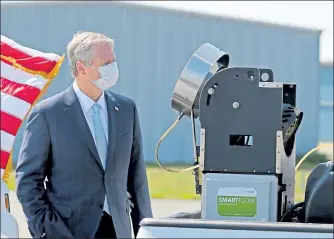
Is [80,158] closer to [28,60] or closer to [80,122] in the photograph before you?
[80,122]

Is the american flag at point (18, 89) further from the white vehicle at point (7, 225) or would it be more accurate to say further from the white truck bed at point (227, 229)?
the white truck bed at point (227, 229)

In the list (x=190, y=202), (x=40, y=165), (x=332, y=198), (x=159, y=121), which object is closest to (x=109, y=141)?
(x=40, y=165)

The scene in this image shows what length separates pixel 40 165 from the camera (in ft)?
12.8

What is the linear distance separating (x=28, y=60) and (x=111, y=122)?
211 cm

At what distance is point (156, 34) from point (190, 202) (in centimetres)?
1051

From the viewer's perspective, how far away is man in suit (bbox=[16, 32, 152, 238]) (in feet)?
12.8

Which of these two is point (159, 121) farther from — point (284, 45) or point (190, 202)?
point (190, 202)

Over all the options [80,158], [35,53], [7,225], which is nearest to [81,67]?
[80,158]

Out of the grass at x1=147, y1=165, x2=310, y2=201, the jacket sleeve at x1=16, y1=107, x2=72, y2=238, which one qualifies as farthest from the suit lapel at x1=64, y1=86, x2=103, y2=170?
A: the grass at x1=147, y1=165, x2=310, y2=201

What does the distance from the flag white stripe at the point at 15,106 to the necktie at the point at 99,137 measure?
1.93 metres

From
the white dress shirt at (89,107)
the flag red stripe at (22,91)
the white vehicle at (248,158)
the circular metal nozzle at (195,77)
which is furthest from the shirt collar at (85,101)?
the flag red stripe at (22,91)

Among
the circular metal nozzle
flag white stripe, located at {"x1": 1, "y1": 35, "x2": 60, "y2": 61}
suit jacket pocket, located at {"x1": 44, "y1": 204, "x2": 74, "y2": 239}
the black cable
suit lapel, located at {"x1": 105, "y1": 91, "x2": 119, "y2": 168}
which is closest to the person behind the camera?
the black cable

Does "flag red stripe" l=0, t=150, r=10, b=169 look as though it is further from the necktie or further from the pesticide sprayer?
the pesticide sprayer

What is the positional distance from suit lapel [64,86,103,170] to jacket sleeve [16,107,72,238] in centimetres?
14
